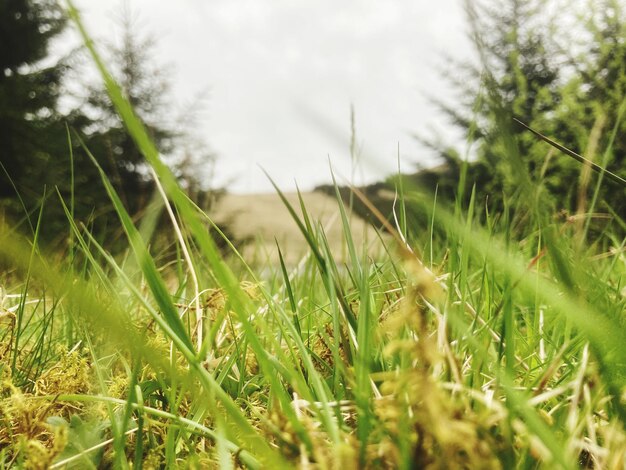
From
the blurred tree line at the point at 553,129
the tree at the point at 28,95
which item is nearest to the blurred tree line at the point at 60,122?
the tree at the point at 28,95

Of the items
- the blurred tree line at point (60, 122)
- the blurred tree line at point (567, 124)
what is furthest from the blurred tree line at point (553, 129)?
the blurred tree line at point (60, 122)

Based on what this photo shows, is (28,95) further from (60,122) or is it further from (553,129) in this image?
(553,129)

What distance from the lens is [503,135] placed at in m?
0.24

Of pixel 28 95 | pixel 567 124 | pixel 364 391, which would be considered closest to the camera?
pixel 364 391

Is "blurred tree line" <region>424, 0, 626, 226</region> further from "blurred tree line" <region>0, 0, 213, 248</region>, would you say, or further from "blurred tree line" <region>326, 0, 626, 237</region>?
"blurred tree line" <region>0, 0, 213, 248</region>

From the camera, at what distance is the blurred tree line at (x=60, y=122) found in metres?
5.98

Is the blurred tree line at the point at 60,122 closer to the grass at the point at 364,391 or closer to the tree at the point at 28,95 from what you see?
the tree at the point at 28,95

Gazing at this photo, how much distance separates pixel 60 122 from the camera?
6.61 metres

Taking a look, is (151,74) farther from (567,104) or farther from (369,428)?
(369,428)

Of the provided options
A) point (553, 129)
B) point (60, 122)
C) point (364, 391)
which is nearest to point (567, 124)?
point (553, 129)

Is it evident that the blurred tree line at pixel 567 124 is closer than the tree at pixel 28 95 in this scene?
Yes

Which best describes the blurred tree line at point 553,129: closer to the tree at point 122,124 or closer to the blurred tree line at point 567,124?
the blurred tree line at point 567,124

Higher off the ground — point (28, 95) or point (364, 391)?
point (28, 95)

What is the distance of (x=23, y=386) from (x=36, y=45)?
7.93 m
